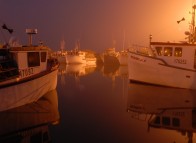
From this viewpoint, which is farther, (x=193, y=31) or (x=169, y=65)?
(x=193, y=31)

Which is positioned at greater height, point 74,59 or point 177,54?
point 177,54

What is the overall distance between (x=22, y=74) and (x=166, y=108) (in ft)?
32.6

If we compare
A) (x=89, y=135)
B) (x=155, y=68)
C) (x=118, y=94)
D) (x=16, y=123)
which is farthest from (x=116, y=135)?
(x=155, y=68)

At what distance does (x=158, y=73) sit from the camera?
2753 cm

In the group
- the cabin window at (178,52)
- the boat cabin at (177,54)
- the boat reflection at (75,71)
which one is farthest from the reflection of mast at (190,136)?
the boat reflection at (75,71)

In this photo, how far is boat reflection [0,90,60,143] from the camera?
12.3 meters

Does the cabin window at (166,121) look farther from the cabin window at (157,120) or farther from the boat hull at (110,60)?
the boat hull at (110,60)

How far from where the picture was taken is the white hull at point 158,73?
86.1ft

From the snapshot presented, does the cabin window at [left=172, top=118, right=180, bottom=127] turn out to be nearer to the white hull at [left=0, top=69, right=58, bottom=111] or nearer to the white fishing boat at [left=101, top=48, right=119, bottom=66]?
the white hull at [left=0, top=69, right=58, bottom=111]

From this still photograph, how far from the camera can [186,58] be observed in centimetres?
2645

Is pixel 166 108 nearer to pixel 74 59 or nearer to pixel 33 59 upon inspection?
pixel 33 59

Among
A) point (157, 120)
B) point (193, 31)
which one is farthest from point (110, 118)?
point (193, 31)

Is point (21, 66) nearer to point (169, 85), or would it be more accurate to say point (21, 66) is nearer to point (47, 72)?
point (47, 72)

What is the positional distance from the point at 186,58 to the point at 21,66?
1594 centimetres
